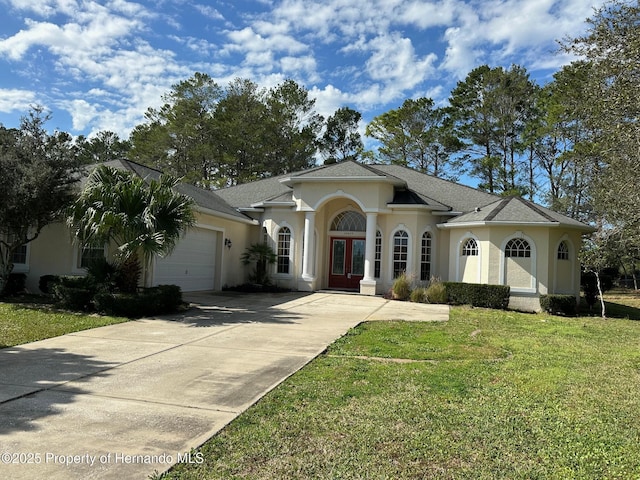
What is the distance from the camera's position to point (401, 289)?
17.6 m

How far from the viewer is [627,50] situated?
754 centimetres

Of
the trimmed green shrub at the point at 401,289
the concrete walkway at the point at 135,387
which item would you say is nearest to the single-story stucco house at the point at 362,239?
the trimmed green shrub at the point at 401,289

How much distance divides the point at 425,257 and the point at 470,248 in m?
2.02

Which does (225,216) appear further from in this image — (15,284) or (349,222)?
(15,284)

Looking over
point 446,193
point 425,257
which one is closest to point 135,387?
point 425,257

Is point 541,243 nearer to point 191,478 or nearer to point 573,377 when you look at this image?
point 573,377

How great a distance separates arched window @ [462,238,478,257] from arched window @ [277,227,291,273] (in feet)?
24.9

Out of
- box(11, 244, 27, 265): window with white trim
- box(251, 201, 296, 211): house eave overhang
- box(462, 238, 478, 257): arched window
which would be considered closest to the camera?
box(11, 244, 27, 265): window with white trim

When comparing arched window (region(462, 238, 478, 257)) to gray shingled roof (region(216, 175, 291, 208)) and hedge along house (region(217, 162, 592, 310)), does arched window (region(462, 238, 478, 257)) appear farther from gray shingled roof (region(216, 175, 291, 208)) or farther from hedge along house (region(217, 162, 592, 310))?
gray shingled roof (region(216, 175, 291, 208))

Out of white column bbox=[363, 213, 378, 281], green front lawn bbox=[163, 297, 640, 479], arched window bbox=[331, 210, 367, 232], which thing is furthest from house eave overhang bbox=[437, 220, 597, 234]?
green front lawn bbox=[163, 297, 640, 479]

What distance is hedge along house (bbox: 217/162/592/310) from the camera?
55.3 ft

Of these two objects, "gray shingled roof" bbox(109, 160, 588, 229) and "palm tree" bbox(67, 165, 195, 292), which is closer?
"palm tree" bbox(67, 165, 195, 292)

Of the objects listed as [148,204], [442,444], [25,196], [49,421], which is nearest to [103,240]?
[148,204]

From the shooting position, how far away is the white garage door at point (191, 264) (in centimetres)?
1548
